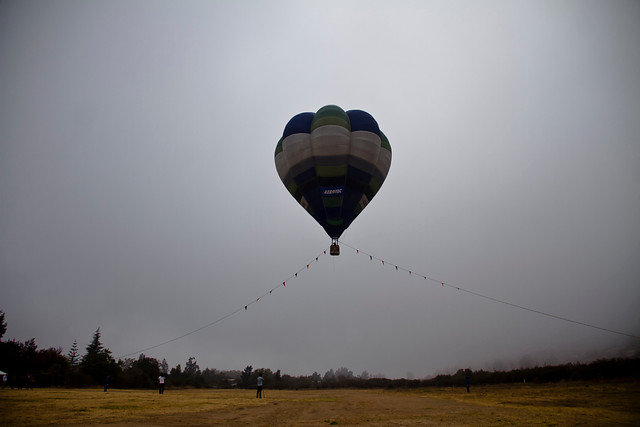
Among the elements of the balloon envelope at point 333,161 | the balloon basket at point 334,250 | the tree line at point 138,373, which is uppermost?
the balloon envelope at point 333,161

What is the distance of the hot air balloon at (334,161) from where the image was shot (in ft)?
66.2

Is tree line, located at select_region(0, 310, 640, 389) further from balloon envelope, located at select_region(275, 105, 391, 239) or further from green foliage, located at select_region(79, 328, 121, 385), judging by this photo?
balloon envelope, located at select_region(275, 105, 391, 239)

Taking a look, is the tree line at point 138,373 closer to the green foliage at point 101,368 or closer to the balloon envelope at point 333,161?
the green foliage at point 101,368

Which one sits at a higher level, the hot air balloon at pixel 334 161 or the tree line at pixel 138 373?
the hot air balloon at pixel 334 161

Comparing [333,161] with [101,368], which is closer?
[333,161]

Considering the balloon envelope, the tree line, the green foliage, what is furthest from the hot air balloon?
the green foliage

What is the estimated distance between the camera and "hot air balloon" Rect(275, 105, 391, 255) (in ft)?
66.2

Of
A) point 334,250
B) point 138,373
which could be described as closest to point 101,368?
point 138,373

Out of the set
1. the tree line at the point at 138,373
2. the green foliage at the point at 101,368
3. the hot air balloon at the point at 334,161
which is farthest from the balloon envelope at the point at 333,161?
the green foliage at the point at 101,368

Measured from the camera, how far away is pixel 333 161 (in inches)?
795

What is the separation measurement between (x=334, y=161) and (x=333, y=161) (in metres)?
0.06

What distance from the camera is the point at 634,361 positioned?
89.6ft

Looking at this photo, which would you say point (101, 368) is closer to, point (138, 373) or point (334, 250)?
point (138, 373)

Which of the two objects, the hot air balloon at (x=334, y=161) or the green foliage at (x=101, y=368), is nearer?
the hot air balloon at (x=334, y=161)
